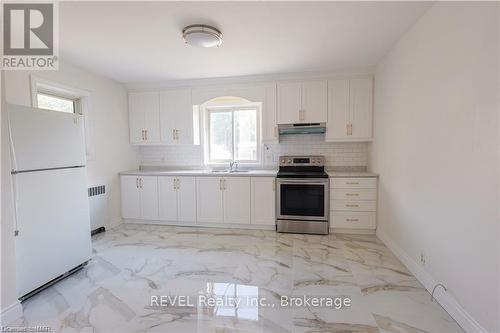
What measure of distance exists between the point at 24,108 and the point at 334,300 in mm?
3107

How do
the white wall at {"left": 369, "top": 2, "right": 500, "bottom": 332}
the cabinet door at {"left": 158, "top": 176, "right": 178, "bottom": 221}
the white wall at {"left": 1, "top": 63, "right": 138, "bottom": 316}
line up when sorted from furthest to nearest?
the cabinet door at {"left": 158, "top": 176, "right": 178, "bottom": 221}
the white wall at {"left": 1, "top": 63, "right": 138, "bottom": 316}
the white wall at {"left": 369, "top": 2, "right": 500, "bottom": 332}

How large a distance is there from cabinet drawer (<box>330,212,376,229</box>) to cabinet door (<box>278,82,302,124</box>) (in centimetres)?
162

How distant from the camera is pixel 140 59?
3209mm

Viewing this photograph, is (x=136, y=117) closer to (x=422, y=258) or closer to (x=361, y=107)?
(x=361, y=107)

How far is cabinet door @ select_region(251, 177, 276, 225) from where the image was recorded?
382 cm

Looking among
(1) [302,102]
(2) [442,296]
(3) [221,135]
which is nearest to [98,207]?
(3) [221,135]

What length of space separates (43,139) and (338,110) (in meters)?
3.71

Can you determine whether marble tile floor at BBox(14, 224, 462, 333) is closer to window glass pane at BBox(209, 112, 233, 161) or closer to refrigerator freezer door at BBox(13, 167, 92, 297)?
refrigerator freezer door at BBox(13, 167, 92, 297)

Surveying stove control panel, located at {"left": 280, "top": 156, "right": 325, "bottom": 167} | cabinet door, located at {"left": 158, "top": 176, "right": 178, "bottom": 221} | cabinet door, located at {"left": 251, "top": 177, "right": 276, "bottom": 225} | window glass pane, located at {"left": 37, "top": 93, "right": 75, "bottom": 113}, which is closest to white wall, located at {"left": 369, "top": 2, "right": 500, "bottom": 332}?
stove control panel, located at {"left": 280, "top": 156, "right": 325, "bottom": 167}

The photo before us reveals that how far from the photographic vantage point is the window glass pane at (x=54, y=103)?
10.1ft

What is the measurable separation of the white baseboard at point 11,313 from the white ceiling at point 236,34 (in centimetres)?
241

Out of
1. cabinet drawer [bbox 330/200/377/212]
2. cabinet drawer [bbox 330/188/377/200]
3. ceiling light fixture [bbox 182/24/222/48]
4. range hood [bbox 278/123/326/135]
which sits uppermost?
ceiling light fixture [bbox 182/24/222/48]

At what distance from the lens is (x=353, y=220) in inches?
143

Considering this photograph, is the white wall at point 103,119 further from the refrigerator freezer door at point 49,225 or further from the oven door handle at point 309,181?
the oven door handle at point 309,181
